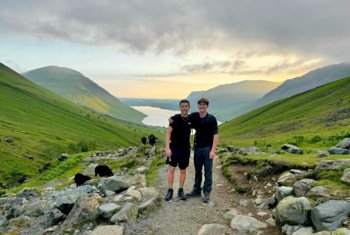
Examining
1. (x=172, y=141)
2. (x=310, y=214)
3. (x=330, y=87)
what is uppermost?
(x=330, y=87)

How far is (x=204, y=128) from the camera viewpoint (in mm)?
15523

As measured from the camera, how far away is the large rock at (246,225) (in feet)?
41.7

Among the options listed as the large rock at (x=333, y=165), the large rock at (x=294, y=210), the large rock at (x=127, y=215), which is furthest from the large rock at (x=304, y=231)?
the large rock at (x=127, y=215)

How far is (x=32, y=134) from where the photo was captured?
125625 mm

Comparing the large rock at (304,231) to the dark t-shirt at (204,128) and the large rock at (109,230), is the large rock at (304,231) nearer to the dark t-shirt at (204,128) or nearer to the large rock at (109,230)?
the dark t-shirt at (204,128)

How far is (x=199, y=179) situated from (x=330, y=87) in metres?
131

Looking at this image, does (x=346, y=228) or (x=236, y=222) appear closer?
(x=346, y=228)

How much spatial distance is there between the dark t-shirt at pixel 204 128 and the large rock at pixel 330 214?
5.42m

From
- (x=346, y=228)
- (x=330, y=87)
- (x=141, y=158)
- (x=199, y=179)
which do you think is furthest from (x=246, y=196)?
(x=330, y=87)

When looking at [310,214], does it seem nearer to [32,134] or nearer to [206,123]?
[206,123]

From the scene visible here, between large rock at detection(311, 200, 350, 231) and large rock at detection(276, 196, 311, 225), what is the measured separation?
34 centimetres

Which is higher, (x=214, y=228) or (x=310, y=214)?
(x=310, y=214)

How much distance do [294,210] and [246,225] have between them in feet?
6.10

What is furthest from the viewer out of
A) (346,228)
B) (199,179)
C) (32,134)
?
(32,134)
